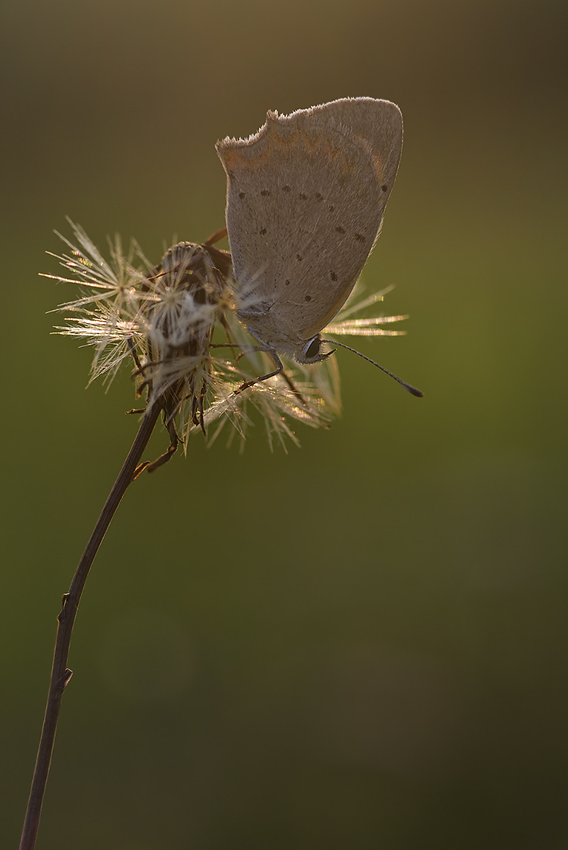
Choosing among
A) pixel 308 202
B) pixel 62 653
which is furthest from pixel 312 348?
pixel 62 653

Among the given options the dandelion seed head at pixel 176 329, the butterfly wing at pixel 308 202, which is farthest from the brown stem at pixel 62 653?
the butterfly wing at pixel 308 202

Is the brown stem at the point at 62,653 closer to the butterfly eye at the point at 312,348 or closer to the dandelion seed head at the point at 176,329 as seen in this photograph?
the dandelion seed head at the point at 176,329

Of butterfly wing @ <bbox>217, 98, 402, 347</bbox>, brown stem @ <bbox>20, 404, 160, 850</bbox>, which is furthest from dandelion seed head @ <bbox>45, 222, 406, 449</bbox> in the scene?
brown stem @ <bbox>20, 404, 160, 850</bbox>

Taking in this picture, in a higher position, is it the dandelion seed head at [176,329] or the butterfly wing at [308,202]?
the butterfly wing at [308,202]

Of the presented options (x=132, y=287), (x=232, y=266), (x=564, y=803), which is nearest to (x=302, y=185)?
(x=232, y=266)

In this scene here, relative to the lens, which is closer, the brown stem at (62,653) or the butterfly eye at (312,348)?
the brown stem at (62,653)

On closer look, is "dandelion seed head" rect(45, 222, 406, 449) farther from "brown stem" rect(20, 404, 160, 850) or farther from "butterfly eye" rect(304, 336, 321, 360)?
"brown stem" rect(20, 404, 160, 850)

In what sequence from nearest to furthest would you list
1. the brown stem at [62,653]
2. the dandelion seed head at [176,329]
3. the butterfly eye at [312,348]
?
the brown stem at [62,653], the dandelion seed head at [176,329], the butterfly eye at [312,348]
